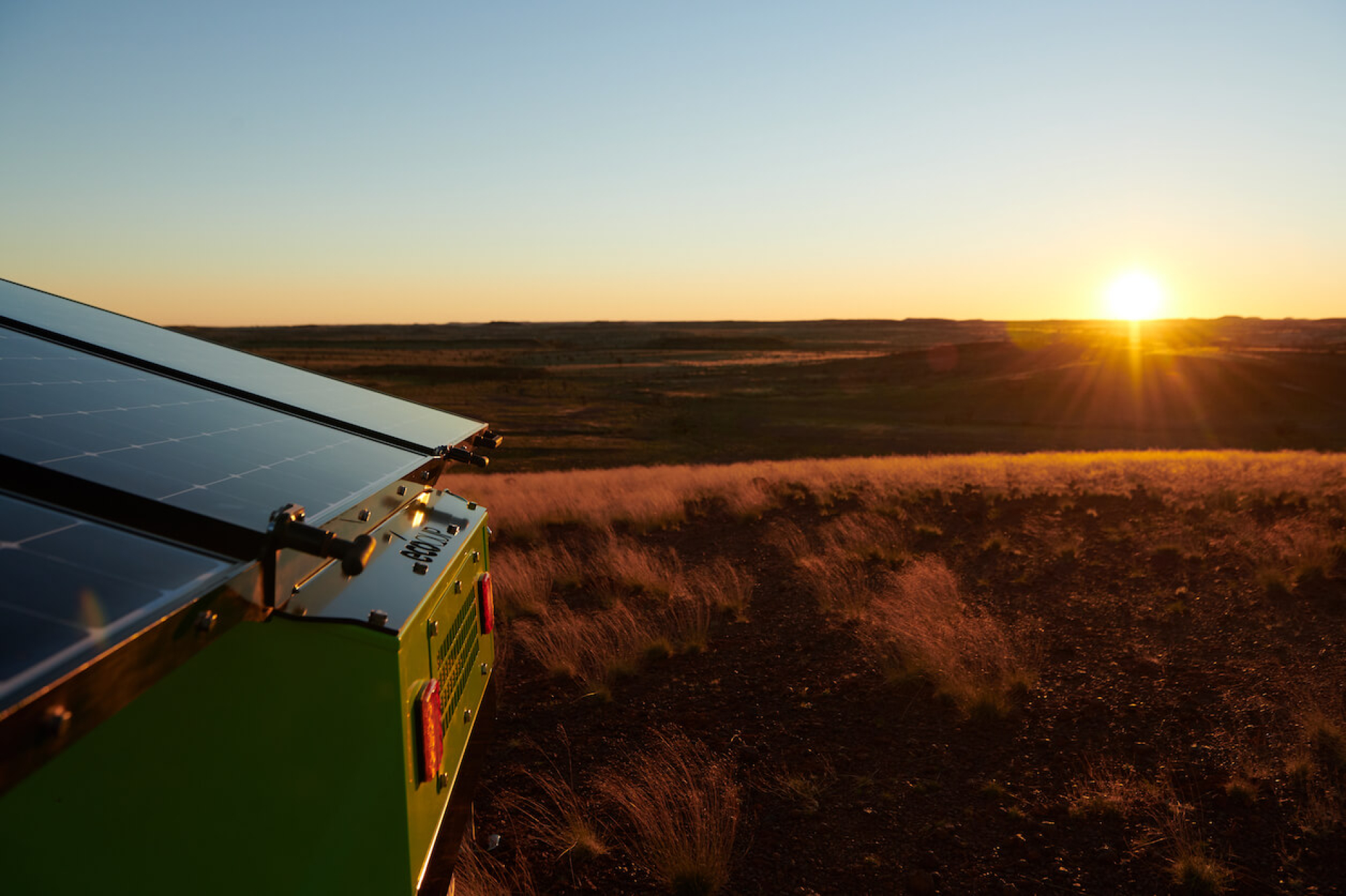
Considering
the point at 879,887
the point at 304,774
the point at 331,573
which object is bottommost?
the point at 879,887

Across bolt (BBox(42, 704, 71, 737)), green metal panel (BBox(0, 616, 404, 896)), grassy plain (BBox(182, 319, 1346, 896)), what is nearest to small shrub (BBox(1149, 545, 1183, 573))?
grassy plain (BBox(182, 319, 1346, 896))

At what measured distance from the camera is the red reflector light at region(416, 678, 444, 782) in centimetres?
230

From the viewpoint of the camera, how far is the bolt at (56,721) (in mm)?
1079

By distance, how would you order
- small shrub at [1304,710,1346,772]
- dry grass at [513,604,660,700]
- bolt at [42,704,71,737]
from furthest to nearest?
1. dry grass at [513,604,660,700]
2. small shrub at [1304,710,1346,772]
3. bolt at [42,704,71,737]

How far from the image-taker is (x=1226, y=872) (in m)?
3.70

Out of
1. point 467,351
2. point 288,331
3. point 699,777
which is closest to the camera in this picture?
point 699,777

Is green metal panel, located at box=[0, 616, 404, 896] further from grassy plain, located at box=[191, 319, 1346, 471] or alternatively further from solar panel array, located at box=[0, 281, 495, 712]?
grassy plain, located at box=[191, 319, 1346, 471]

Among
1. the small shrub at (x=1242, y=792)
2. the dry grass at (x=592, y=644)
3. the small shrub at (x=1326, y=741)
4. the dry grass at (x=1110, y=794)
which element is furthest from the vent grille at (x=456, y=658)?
the small shrub at (x=1326, y=741)

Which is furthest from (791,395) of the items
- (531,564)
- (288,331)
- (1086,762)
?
(288,331)

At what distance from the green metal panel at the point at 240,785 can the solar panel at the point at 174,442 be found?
1.25 ft

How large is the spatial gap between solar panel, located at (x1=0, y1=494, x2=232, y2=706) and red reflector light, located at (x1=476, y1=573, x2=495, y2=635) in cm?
207

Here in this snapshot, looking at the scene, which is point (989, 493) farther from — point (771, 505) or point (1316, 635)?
point (1316, 635)

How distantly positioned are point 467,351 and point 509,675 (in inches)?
4854

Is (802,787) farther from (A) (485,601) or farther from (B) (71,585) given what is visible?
(B) (71,585)
